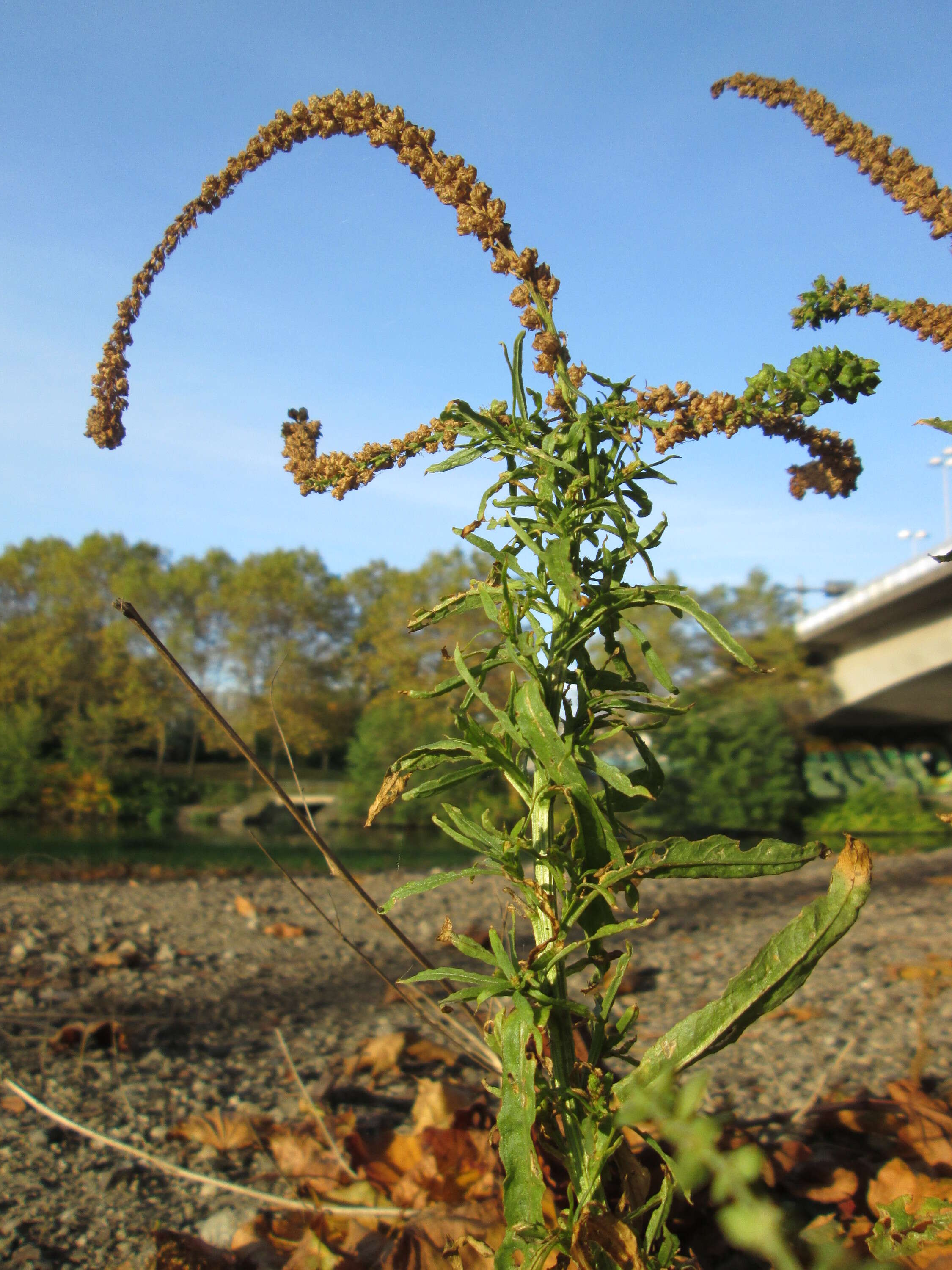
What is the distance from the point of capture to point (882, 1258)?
1.01 metres

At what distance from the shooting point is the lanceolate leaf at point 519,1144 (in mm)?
914

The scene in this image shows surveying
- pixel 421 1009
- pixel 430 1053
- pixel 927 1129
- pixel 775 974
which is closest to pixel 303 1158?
pixel 421 1009

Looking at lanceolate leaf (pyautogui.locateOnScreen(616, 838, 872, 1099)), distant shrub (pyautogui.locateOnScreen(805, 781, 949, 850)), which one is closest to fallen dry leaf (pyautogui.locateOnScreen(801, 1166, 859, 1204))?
lanceolate leaf (pyautogui.locateOnScreen(616, 838, 872, 1099))

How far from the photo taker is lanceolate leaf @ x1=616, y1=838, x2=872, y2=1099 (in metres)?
0.95

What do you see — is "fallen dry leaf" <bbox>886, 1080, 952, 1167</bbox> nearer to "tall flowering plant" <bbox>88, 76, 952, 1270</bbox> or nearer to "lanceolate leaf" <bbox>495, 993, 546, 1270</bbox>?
"tall flowering plant" <bbox>88, 76, 952, 1270</bbox>

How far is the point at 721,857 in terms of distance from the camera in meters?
0.96

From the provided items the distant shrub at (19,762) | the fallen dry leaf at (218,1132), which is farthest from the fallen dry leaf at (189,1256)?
the distant shrub at (19,762)

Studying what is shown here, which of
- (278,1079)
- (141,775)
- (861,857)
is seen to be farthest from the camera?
(141,775)

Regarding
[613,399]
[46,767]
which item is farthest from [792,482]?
[46,767]

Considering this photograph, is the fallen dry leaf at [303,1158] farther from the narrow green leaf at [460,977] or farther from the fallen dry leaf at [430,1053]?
the narrow green leaf at [460,977]

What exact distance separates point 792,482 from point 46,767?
28.2 metres

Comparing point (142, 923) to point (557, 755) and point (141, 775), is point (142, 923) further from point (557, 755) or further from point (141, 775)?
point (141, 775)

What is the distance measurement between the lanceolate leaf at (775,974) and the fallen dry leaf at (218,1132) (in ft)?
5.00

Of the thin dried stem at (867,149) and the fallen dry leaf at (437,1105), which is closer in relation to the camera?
the thin dried stem at (867,149)
